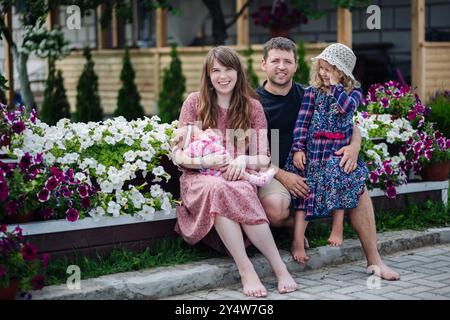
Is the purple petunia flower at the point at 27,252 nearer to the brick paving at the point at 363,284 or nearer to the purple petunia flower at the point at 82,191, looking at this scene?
the purple petunia flower at the point at 82,191

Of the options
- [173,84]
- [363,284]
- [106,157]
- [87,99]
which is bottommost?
[363,284]

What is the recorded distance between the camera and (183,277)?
15.9 feet

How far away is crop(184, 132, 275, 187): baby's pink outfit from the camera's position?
502cm

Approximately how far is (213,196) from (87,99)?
8842 mm

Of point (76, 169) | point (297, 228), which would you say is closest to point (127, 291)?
point (76, 169)

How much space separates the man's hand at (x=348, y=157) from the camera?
5.25 m

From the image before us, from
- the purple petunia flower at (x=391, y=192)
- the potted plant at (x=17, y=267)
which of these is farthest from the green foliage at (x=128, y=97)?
the potted plant at (x=17, y=267)

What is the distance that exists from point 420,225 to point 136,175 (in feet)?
7.77

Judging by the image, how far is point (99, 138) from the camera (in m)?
5.25

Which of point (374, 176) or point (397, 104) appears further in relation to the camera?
point (397, 104)

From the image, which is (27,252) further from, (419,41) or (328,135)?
(419,41)

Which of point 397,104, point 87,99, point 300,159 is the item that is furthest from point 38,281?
point 87,99

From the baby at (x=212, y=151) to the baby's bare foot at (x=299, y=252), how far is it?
0.50 m
